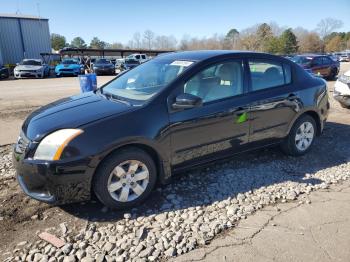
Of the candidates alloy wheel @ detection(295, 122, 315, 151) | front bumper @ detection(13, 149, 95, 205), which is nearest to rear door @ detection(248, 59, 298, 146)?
alloy wheel @ detection(295, 122, 315, 151)

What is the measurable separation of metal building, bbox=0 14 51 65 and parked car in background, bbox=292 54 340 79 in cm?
3085

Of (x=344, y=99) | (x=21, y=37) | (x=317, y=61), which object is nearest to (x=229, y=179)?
(x=344, y=99)

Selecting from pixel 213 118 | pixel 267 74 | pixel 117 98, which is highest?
pixel 267 74

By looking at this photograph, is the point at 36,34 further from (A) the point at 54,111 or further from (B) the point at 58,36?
(B) the point at 58,36

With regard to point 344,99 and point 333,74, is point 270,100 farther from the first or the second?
point 333,74

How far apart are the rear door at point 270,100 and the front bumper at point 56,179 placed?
228 centimetres

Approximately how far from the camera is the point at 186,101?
336cm

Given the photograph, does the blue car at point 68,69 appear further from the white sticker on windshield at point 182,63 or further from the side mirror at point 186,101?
A: the side mirror at point 186,101

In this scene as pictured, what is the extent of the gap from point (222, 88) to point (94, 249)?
Answer: 238cm

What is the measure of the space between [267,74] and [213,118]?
1.26 m

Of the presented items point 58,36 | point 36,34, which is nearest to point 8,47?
point 36,34

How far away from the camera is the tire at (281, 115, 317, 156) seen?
4695 millimetres

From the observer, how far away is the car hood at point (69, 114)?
Result: 3090 mm

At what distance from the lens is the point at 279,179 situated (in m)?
4.11
